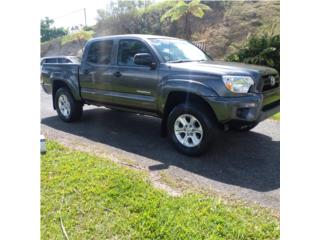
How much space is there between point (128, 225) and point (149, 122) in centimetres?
390

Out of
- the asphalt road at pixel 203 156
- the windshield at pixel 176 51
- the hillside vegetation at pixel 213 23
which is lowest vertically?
the asphalt road at pixel 203 156

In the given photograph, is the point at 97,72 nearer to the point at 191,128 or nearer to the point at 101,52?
the point at 101,52

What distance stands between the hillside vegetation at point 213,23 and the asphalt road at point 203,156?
8.63 metres

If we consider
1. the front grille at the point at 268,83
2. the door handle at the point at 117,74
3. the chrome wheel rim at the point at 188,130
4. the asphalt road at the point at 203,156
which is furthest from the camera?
the door handle at the point at 117,74

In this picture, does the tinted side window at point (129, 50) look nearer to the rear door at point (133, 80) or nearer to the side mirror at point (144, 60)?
the rear door at point (133, 80)

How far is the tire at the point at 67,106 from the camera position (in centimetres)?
639

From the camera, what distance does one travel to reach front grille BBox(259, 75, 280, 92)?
421 cm

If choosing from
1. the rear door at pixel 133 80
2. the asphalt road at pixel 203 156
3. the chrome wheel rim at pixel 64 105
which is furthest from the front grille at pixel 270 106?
the chrome wheel rim at pixel 64 105

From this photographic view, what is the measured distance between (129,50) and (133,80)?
1.95 feet

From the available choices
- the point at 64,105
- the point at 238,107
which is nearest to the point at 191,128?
the point at 238,107

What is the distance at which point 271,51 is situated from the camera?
10766 mm

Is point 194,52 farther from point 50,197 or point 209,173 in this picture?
point 50,197

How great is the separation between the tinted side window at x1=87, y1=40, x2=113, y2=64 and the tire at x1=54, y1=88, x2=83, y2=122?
38.6 inches

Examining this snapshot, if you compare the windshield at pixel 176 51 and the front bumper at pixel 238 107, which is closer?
the front bumper at pixel 238 107
